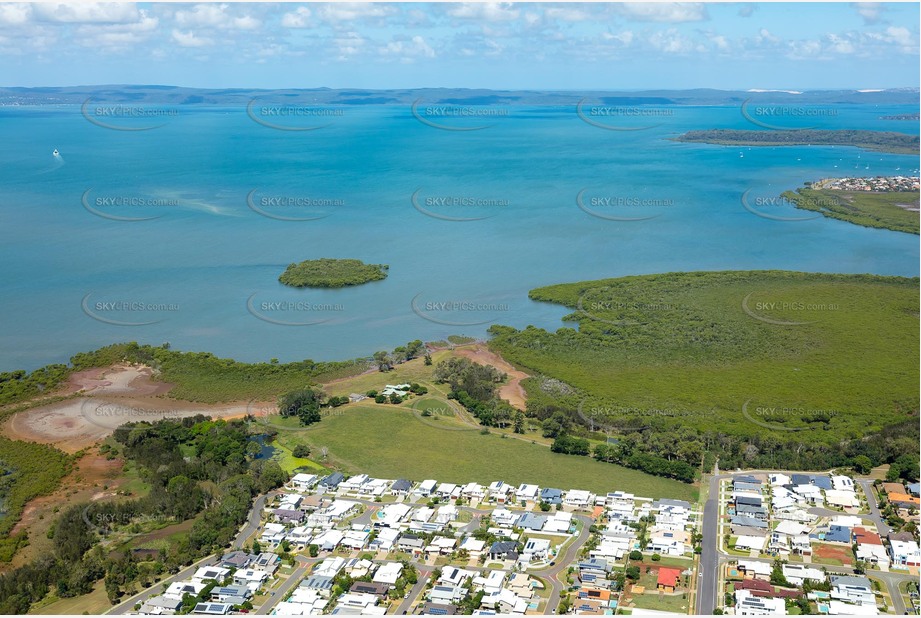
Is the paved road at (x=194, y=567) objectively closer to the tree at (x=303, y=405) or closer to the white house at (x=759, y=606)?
the tree at (x=303, y=405)

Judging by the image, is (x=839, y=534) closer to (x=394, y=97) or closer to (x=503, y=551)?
(x=503, y=551)

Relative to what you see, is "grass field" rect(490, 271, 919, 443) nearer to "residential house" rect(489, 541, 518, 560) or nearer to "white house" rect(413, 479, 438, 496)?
"white house" rect(413, 479, 438, 496)


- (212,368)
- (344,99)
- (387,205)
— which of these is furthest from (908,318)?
(344,99)

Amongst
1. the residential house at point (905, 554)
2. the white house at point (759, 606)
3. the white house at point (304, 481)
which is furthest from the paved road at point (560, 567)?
the white house at point (304, 481)

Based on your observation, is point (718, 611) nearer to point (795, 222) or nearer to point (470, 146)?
point (795, 222)

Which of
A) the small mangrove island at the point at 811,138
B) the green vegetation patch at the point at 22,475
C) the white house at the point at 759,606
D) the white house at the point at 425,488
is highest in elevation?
the small mangrove island at the point at 811,138

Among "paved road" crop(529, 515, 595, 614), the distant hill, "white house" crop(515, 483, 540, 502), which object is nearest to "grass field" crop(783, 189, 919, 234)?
"white house" crop(515, 483, 540, 502)

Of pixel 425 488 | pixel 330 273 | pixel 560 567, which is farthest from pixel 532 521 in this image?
pixel 330 273

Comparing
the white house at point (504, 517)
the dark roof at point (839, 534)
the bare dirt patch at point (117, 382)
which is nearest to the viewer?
the dark roof at point (839, 534)
